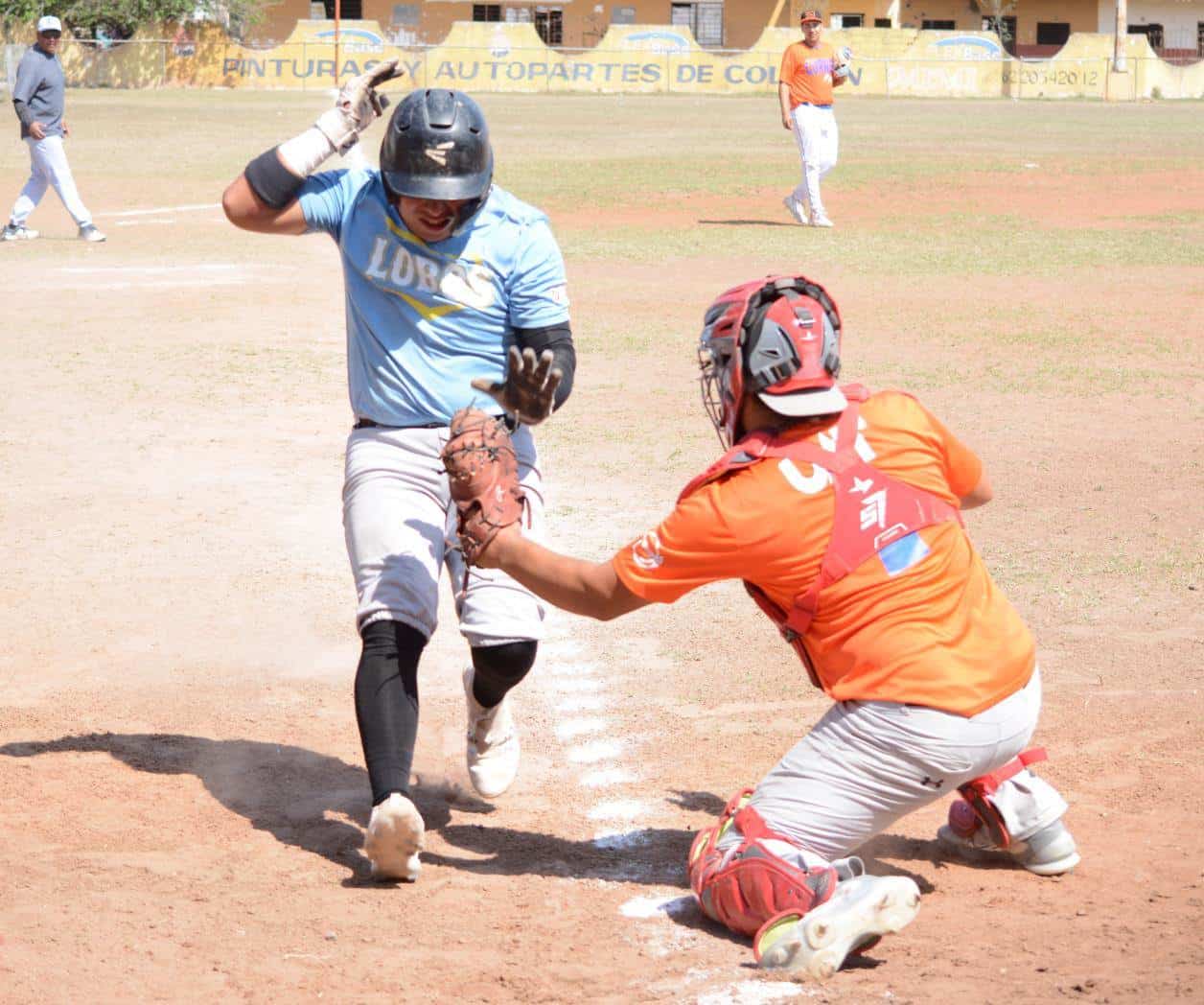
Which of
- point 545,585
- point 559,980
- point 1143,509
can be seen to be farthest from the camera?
point 1143,509

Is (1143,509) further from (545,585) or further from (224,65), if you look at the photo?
(224,65)

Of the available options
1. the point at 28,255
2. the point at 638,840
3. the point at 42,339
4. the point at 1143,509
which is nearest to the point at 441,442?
the point at 638,840

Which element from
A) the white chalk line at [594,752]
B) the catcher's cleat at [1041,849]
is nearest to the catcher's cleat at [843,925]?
the catcher's cleat at [1041,849]

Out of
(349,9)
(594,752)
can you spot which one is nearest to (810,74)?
(594,752)

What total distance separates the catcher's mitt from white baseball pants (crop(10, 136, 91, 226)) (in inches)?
577

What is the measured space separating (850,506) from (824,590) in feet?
0.71

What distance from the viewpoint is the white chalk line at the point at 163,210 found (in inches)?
842

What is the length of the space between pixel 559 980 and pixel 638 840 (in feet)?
3.47

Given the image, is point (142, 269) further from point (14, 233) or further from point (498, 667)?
point (498, 667)

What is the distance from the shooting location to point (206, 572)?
25.1ft

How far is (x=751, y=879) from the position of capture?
4086mm

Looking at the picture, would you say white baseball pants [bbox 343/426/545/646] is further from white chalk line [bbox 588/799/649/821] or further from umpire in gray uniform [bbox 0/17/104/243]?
umpire in gray uniform [bbox 0/17/104/243]

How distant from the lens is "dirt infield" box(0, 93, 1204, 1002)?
4.11 meters

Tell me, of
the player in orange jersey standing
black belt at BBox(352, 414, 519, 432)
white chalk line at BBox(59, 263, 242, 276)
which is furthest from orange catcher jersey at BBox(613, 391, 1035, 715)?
the player in orange jersey standing
